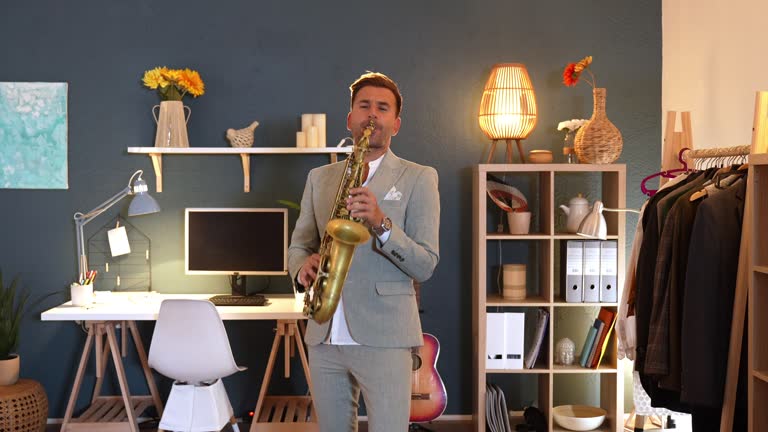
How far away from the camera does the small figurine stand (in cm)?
405

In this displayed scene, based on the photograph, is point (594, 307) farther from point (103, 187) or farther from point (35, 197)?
point (35, 197)

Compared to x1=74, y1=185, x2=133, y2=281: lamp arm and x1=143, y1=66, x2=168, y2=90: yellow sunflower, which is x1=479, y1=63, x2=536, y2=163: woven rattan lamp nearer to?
x1=143, y1=66, x2=168, y2=90: yellow sunflower

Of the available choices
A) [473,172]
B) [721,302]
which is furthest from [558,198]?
[721,302]

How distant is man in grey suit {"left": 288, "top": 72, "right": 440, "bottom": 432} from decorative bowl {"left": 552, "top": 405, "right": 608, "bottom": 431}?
6.50 ft

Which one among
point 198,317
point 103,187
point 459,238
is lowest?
point 198,317

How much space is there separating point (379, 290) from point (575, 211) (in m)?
2.04

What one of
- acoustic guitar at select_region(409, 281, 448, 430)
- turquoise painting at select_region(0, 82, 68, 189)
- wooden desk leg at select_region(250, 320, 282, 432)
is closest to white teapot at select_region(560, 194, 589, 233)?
acoustic guitar at select_region(409, 281, 448, 430)

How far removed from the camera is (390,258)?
7.22ft

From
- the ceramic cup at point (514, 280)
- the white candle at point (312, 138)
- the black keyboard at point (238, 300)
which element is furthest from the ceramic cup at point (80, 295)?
the ceramic cup at point (514, 280)

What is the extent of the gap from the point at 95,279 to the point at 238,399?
1003 mm

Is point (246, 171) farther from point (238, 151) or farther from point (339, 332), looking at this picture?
point (339, 332)

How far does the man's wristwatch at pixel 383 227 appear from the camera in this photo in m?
2.13

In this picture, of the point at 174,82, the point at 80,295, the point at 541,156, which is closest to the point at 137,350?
the point at 80,295

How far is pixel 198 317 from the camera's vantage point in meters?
3.47
